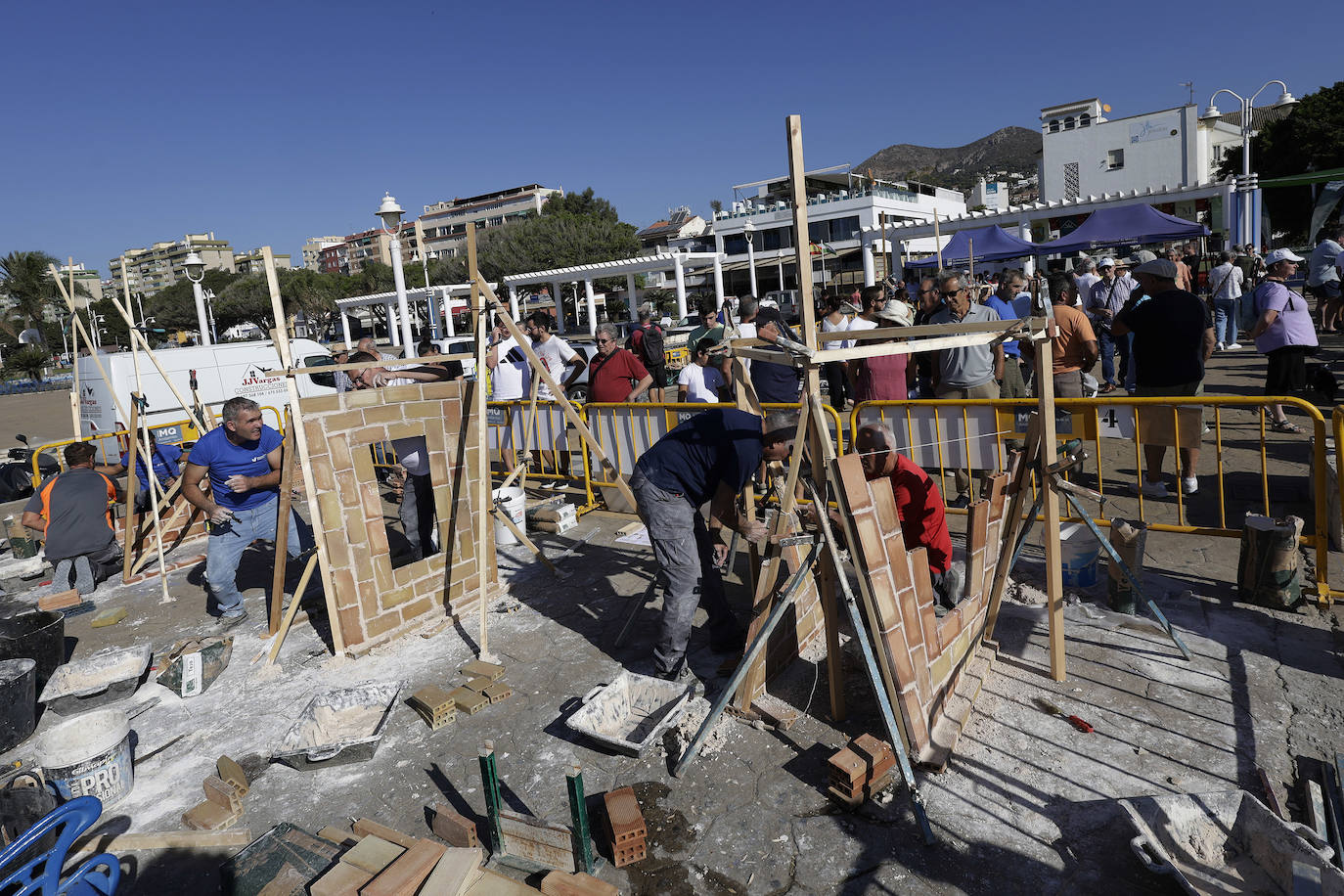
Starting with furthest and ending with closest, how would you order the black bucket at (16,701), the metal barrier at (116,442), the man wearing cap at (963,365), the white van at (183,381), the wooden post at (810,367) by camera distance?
1. the white van at (183,381)
2. the metal barrier at (116,442)
3. the man wearing cap at (963,365)
4. the black bucket at (16,701)
5. the wooden post at (810,367)

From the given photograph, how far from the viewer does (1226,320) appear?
1380 cm

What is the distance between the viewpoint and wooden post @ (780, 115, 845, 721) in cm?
310

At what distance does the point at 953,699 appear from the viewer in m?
4.04

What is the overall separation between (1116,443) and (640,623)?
6.28m

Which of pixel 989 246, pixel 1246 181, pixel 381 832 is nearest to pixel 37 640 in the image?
pixel 381 832

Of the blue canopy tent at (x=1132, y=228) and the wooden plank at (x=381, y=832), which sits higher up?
the blue canopy tent at (x=1132, y=228)

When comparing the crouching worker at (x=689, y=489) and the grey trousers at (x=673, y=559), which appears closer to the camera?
the crouching worker at (x=689, y=489)

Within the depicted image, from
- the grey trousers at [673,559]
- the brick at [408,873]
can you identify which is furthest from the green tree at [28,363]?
the brick at [408,873]

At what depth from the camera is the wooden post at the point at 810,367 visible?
310 cm

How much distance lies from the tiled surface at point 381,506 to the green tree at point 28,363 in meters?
48.1

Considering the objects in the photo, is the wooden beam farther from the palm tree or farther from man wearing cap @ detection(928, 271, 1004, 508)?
the palm tree

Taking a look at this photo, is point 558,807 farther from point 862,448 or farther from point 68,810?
point 862,448

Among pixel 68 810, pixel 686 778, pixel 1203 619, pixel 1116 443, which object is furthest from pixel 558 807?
pixel 1116 443

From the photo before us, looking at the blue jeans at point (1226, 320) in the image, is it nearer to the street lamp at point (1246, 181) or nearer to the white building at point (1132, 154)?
the street lamp at point (1246, 181)
